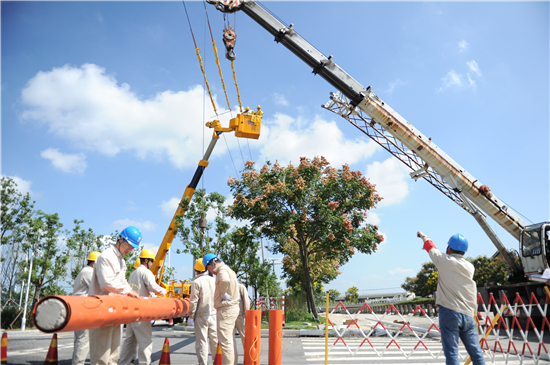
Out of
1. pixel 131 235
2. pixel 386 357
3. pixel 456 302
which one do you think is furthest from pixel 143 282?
pixel 386 357

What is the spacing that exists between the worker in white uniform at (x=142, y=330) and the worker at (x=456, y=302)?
404 cm

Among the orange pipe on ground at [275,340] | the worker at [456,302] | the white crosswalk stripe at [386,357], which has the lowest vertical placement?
the white crosswalk stripe at [386,357]

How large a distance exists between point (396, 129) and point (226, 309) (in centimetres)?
1189

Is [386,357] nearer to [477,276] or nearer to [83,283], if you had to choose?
[83,283]

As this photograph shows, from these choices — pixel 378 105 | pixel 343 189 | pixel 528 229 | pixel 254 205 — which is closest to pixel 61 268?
pixel 254 205

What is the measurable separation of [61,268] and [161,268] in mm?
6146

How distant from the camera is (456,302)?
14.6ft

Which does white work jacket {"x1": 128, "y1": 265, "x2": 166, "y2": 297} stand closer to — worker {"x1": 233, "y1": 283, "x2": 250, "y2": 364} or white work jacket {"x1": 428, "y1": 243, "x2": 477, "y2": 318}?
worker {"x1": 233, "y1": 283, "x2": 250, "y2": 364}

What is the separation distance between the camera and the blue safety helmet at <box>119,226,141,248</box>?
466 cm

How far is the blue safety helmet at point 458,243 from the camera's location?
187 inches

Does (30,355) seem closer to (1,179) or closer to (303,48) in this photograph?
(303,48)

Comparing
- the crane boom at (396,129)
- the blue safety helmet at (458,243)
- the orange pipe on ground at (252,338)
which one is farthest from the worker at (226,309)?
the crane boom at (396,129)

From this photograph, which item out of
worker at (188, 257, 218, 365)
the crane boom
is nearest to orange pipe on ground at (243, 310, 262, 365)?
worker at (188, 257, 218, 365)

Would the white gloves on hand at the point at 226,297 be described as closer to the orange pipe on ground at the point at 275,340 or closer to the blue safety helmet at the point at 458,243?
the orange pipe on ground at the point at 275,340
